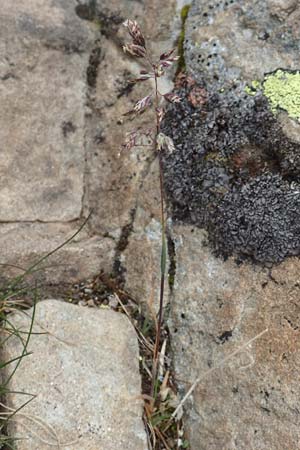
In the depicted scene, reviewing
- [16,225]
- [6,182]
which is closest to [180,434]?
[16,225]

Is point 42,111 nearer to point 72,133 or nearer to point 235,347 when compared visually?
point 72,133

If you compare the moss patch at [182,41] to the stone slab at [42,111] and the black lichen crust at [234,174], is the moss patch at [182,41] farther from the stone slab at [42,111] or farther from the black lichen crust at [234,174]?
the stone slab at [42,111]


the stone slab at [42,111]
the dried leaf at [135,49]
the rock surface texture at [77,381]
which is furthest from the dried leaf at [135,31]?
the rock surface texture at [77,381]

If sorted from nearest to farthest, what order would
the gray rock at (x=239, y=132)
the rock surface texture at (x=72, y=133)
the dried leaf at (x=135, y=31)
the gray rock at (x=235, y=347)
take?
the dried leaf at (x=135, y=31)
the gray rock at (x=235, y=347)
the gray rock at (x=239, y=132)
the rock surface texture at (x=72, y=133)

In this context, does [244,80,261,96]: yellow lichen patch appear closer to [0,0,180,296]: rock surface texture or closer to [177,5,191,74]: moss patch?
[177,5,191,74]: moss patch

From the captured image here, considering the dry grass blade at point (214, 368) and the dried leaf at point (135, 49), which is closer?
the dried leaf at point (135, 49)

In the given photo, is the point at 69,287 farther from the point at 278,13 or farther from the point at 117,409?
the point at 278,13

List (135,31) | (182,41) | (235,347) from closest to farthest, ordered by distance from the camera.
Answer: (135,31)
(235,347)
(182,41)

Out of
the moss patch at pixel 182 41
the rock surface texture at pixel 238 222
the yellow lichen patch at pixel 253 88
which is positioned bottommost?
the rock surface texture at pixel 238 222

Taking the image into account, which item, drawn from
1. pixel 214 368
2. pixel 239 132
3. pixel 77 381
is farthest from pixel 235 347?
pixel 239 132
